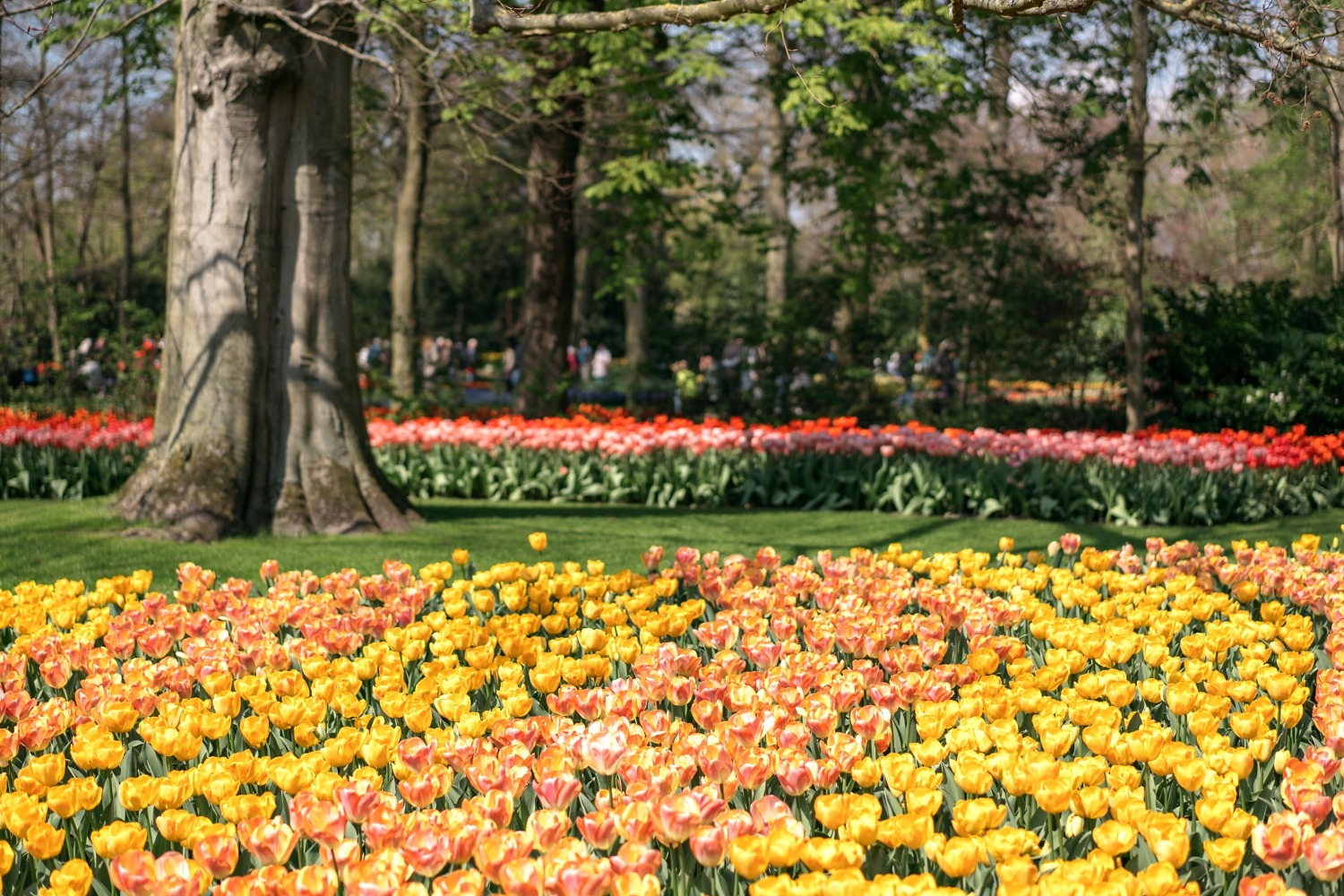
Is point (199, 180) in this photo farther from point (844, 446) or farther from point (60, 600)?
point (844, 446)

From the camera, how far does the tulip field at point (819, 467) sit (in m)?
9.55

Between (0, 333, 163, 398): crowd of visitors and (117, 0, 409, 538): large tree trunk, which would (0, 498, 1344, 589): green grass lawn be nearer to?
(117, 0, 409, 538): large tree trunk

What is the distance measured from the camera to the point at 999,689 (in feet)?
9.88

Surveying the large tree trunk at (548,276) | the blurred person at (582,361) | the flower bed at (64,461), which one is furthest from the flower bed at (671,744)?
the blurred person at (582,361)

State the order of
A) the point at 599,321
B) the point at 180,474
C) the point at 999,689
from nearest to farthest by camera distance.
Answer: the point at 999,689
the point at 180,474
the point at 599,321

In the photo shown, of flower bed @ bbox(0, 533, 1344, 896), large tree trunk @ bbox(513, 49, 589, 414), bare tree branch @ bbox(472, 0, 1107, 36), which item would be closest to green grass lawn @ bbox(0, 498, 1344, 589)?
flower bed @ bbox(0, 533, 1344, 896)

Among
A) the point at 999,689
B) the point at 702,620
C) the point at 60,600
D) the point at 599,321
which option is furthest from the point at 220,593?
the point at 599,321

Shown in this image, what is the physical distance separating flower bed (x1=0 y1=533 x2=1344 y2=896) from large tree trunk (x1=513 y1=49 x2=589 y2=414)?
10015mm

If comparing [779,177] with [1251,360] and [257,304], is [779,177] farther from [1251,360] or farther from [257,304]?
[257,304]

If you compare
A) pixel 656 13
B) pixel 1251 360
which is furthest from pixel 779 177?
pixel 656 13

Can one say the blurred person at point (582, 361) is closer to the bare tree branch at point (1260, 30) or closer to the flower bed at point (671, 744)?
the bare tree branch at point (1260, 30)

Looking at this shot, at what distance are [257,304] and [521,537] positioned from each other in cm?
222

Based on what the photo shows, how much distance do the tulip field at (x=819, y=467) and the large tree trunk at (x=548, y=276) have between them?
3009 millimetres

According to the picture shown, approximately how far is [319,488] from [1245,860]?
21.4 ft
